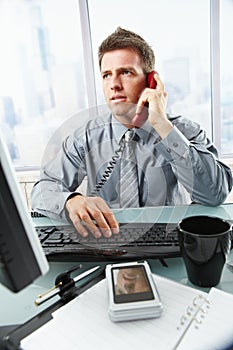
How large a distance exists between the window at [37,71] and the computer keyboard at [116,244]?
55.6 inches

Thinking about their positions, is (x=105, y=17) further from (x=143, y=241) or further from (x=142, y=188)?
(x=143, y=241)

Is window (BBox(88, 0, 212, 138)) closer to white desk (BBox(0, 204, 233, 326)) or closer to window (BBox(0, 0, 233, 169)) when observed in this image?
window (BBox(0, 0, 233, 169))

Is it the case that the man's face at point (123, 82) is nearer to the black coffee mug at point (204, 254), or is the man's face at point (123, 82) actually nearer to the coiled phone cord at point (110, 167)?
the coiled phone cord at point (110, 167)

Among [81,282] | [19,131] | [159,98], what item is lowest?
[19,131]

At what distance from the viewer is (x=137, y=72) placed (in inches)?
43.4

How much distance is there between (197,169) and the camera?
106 centimetres

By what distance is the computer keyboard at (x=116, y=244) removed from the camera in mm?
629

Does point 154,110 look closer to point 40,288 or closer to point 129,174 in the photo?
point 129,174

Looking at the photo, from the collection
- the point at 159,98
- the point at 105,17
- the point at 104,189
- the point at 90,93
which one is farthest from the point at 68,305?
the point at 105,17

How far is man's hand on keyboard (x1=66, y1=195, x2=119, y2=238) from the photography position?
0.75m

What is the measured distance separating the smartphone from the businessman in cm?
45

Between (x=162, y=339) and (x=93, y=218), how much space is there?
1.28 ft

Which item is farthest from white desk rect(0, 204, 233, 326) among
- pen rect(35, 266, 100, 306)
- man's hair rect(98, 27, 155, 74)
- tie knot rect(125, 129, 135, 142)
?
man's hair rect(98, 27, 155, 74)

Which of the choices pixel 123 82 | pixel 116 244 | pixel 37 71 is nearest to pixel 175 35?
pixel 37 71
